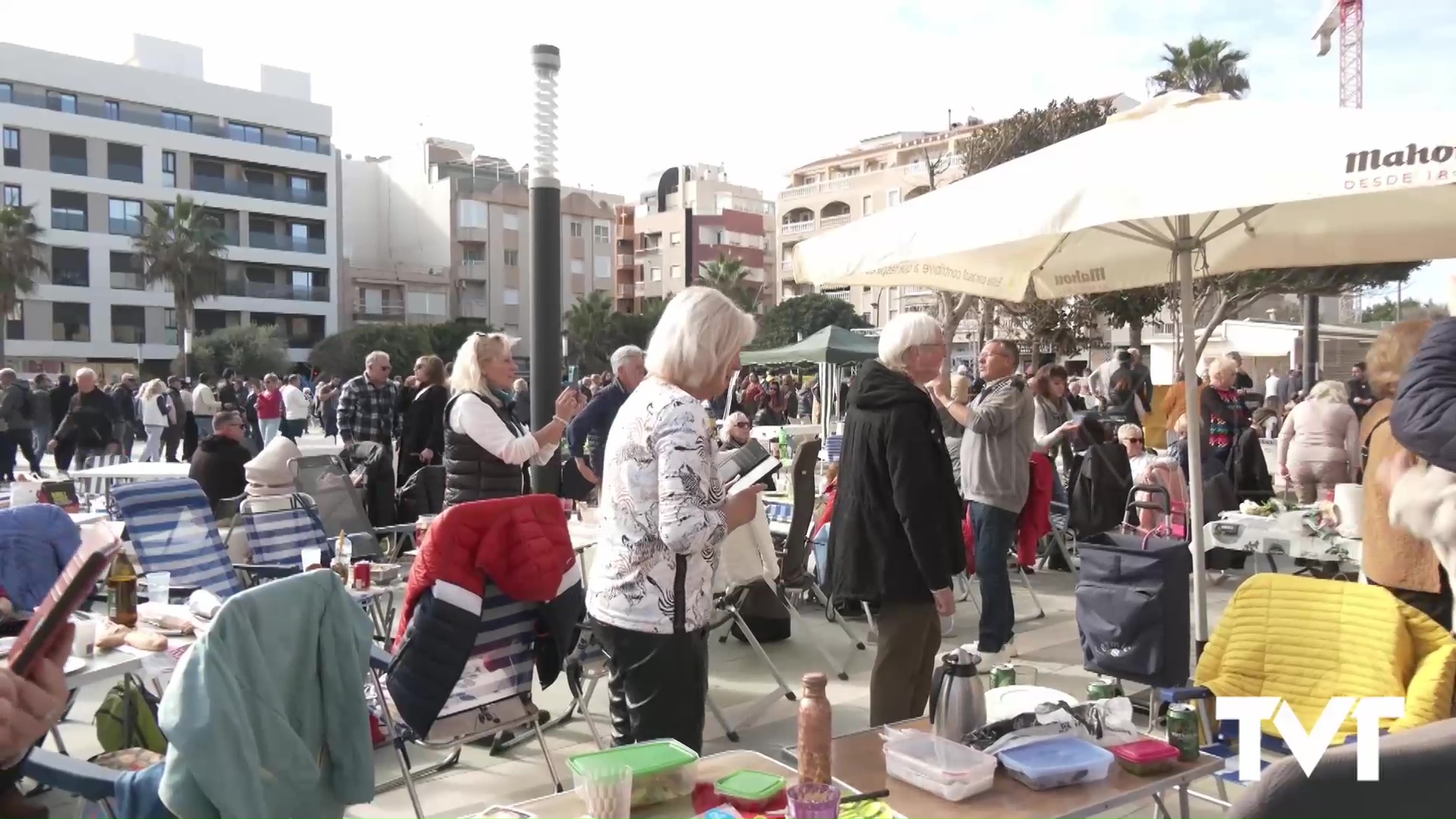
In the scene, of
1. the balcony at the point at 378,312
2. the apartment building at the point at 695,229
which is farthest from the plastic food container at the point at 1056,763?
the apartment building at the point at 695,229

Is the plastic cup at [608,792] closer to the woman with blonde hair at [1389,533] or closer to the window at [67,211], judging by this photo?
the woman with blonde hair at [1389,533]

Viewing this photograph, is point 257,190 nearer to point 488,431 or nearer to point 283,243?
point 283,243

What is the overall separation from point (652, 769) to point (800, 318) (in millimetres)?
50120

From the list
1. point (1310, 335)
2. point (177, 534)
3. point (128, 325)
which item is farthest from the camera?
point (128, 325)

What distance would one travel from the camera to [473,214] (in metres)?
56.9

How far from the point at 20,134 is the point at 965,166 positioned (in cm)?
4003

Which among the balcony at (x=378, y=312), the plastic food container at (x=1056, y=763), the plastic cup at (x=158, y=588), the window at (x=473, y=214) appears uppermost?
the window at (x=473, y=214)

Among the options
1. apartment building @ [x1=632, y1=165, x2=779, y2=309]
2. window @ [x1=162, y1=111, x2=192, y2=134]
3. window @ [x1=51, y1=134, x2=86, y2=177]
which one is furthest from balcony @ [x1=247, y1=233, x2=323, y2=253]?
apartment building @ [x1=632, y1=165, x2=779, y2=309]

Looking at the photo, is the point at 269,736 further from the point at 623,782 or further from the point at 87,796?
the point at 623,782

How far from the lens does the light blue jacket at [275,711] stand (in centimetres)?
228

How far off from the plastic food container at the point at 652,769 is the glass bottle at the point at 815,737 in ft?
0.78

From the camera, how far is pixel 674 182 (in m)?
73.4

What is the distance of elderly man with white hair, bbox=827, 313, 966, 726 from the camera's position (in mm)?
3387

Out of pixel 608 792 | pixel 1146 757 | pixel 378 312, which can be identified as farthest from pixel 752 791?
pixel 378 312
